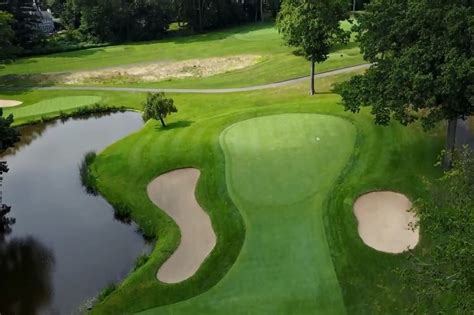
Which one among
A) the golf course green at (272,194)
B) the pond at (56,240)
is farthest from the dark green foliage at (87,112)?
the pond at (56,240)

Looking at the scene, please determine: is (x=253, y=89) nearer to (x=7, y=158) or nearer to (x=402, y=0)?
(x=7, y=158)

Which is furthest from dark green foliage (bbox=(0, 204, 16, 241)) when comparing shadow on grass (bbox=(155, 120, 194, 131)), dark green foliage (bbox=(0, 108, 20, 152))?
shadow on grass (bbox=(155, 120, 194, 131))

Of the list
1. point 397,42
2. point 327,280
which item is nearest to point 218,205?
point 327,280

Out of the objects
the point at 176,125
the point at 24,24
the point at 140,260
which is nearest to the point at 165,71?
the point at 176,125

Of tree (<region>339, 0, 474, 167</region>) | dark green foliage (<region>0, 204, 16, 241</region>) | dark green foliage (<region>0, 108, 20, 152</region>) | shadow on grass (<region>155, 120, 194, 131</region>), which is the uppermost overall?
tree (<region>339, 0, 474, 167</region>)

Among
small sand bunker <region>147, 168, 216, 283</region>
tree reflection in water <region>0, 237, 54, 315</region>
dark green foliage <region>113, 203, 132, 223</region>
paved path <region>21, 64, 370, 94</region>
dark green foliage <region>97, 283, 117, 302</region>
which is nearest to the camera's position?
dark green foliage <region>97, 283, 117, 302</region>

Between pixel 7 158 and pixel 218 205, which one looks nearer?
pixel 218 205

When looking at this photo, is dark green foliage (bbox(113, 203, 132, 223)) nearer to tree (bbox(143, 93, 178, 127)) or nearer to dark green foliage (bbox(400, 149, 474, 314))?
tree (bbox(143, 93, 178, 127))
